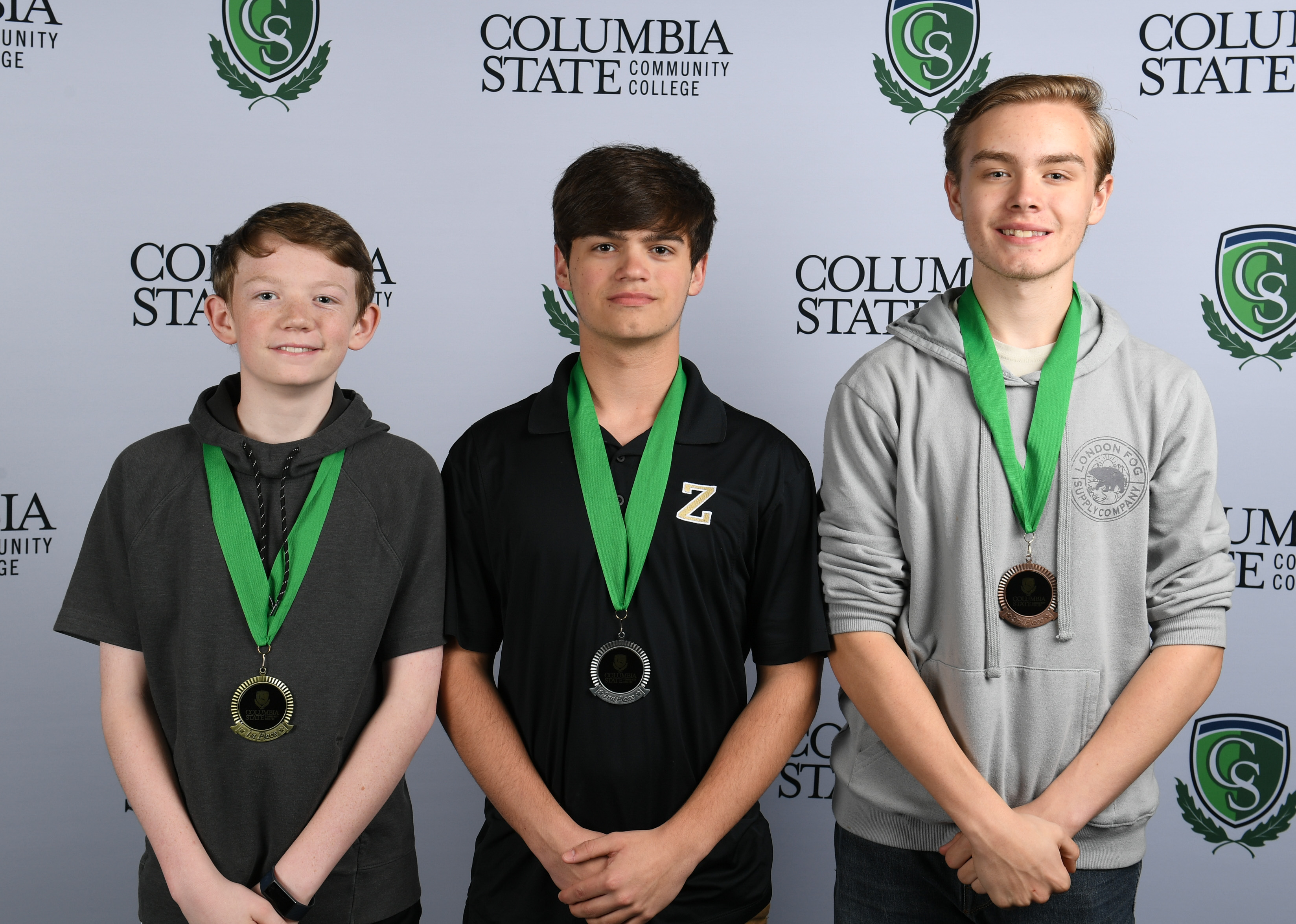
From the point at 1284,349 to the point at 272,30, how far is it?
298 centimetres

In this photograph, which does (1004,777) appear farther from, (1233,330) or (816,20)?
(816,20)

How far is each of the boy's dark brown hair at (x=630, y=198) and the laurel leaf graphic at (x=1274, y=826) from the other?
233 centimetres

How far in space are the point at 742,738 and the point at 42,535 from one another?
2099 millimetres

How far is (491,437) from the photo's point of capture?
190cm

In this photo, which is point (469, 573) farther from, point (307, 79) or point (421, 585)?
point (307, 79)

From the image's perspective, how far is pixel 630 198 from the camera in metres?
1.83

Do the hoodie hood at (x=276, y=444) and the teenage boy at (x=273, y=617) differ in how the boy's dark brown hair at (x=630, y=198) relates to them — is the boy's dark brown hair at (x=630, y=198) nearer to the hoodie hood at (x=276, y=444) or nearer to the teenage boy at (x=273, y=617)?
the teenage boy at (x=273, y=617)

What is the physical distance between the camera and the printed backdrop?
2697mm

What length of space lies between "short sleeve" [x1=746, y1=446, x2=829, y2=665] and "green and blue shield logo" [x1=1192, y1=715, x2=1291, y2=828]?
1.66 meters

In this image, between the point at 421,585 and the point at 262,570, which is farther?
the point at 421,585

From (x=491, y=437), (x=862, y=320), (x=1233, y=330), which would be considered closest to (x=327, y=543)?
(x=491, y=437)

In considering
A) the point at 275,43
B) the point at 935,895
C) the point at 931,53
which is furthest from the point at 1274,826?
the point at 275,43

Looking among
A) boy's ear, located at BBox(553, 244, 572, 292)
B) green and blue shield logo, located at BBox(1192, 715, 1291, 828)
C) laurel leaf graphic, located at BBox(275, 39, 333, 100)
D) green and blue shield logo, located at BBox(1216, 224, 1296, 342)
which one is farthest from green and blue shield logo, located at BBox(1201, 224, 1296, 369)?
laurel leaf graphic, located at BBox(275, 39, 333, 100)

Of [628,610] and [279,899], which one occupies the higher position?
[628,610]
